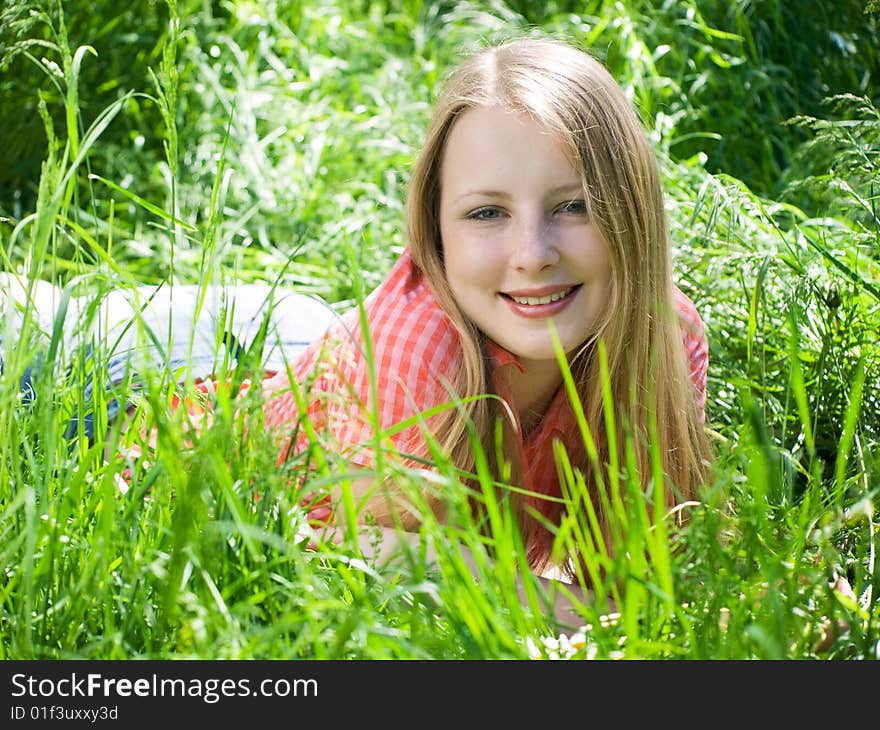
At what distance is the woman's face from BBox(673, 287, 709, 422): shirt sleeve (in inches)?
11.2

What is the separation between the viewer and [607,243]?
1940 mm

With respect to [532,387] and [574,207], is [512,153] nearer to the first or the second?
[574,207]

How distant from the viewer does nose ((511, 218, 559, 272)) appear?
187 centimetres

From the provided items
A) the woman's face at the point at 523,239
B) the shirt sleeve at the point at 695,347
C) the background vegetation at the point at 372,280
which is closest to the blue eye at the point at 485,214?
the woman's face at the point at 523,239

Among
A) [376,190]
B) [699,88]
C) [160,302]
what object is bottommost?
[160,302]

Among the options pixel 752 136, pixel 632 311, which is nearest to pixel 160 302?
pixel 632 311

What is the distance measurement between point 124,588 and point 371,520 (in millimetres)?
277

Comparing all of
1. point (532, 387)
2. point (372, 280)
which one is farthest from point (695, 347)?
point (372, 280)

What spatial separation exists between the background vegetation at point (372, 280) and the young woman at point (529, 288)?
0.20 meters

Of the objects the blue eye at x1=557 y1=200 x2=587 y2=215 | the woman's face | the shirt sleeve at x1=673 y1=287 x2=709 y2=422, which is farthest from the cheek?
the shirt sleeve at x1=673 y1=287 x2=709 y2=422

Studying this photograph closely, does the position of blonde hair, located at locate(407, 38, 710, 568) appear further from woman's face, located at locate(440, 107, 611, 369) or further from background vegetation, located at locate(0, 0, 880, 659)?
background vegetation, located at locate(0, 0, 880, 659)
